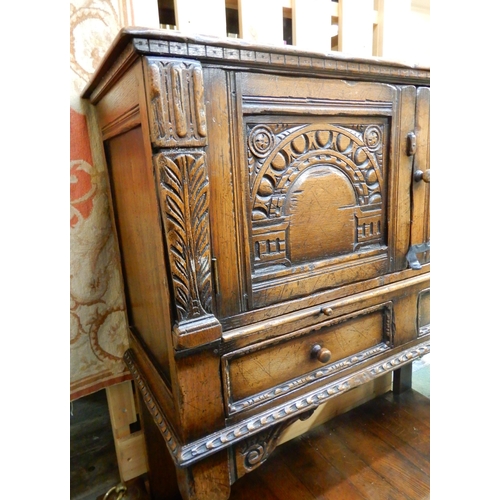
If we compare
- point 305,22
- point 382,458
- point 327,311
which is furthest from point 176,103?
point 382,458

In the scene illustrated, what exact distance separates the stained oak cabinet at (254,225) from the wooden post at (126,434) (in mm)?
275

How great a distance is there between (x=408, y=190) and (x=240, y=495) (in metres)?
0.90

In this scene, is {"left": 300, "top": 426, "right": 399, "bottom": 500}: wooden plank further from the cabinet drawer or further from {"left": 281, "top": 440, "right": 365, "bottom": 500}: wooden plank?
the cabinet drawer

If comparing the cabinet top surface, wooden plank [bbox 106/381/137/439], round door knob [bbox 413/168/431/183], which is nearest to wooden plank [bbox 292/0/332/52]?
the cabinet top surface

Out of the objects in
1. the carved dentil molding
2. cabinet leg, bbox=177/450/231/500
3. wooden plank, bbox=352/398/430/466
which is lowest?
wooden plank, bbox=352/398/430/466

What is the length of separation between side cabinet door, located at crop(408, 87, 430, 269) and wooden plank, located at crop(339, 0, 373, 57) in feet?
1.36

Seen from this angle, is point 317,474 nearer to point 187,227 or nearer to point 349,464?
point 349,464

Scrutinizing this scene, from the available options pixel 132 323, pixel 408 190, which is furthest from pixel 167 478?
pixel 408 190

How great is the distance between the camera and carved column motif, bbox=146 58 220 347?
506 mm

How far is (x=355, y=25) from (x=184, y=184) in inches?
36.3

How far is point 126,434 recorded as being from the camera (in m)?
1.07

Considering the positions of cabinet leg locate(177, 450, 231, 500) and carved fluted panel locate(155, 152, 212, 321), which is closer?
carved fluted panel locate(155, 152, 212, 321)

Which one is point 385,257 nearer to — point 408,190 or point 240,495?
point 408,190
